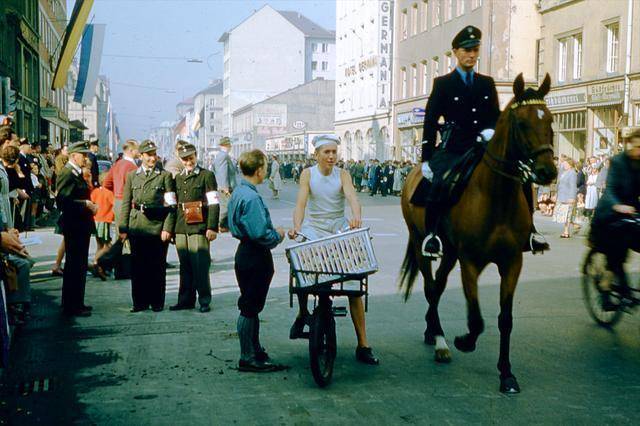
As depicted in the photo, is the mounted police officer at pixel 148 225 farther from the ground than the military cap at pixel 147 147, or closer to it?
closer to it

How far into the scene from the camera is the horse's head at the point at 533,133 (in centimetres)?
567

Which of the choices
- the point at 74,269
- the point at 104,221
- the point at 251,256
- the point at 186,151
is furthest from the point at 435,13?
the point at 251,256

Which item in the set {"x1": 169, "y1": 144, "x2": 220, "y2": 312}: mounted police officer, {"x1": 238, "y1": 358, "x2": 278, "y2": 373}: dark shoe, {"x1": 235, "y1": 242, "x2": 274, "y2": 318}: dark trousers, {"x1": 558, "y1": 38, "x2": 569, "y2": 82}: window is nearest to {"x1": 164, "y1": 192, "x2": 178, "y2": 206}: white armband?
{"x1": 169, "y1": 144, "x2": 220, "y2": 312}: mounted police officer

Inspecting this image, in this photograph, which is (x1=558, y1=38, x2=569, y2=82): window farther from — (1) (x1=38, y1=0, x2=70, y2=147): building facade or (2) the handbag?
(2) the handbag

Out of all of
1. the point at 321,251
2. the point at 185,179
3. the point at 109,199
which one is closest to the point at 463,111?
the point at 321,251

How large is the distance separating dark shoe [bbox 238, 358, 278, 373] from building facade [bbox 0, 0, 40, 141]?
83.7 feet

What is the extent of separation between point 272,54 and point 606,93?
93179mm

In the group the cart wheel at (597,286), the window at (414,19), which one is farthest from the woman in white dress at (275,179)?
the cart wheel at (597,286)

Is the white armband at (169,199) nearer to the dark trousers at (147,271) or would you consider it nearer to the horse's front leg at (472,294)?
the dark trousers at (147,271)

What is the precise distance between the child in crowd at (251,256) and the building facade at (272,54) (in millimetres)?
114144

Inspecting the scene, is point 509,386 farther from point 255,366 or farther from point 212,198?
point 212,198

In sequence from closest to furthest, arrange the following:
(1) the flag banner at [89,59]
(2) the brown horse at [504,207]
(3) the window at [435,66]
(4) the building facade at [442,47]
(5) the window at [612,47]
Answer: (2) the brown horse at [504,207] → (1) the flag banner at [89,59] → (5) the window at [612,47] → (4) the building facade at [442,47] → (3) the window at [435,66]

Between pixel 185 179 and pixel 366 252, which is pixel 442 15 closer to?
pixel 185 179

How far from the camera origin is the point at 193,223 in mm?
9523
